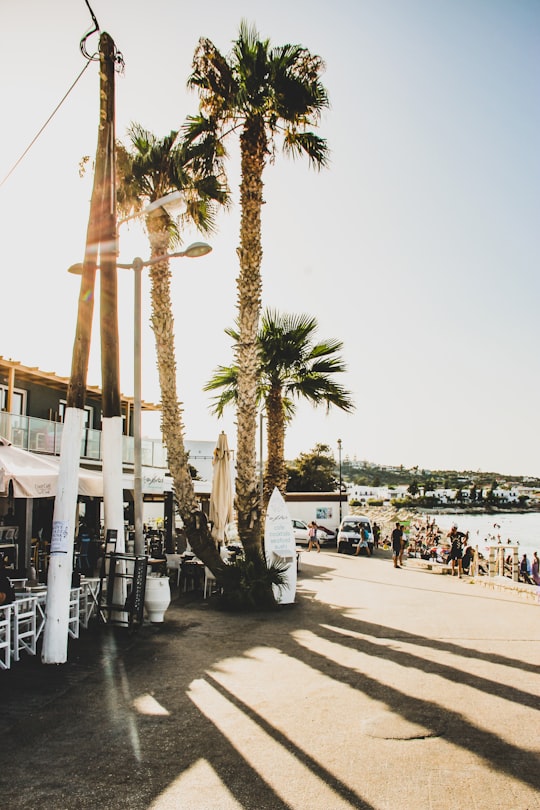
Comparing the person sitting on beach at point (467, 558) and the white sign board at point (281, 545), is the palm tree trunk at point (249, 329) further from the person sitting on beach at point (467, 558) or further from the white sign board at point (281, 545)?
the person sitting on beach at point (467, 558)

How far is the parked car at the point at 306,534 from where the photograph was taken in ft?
101

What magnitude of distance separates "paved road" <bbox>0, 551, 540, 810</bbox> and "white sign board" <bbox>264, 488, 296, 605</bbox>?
1674 millimetres

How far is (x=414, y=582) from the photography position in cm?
1727

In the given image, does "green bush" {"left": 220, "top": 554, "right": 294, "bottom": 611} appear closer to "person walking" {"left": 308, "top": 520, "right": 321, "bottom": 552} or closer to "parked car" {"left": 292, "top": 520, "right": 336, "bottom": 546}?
"person walking" {"left": 308, "top": 520, "right": 321, "bottom": 552}

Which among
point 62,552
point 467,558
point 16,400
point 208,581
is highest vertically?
point 16,400

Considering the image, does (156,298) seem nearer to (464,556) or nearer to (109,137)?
(109,137)

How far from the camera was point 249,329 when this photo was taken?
41.8 ft

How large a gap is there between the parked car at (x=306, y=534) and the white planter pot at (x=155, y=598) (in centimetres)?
2019

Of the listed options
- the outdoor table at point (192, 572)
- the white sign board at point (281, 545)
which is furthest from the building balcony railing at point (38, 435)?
the white sign board at point (281, 545)

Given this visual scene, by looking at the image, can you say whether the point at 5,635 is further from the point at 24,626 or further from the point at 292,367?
the point at 292,367

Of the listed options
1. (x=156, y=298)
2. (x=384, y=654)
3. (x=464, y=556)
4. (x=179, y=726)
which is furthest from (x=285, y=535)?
(x=464, y=556)

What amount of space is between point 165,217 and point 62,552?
8592 millimetres

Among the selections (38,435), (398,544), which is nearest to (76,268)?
(38,435)

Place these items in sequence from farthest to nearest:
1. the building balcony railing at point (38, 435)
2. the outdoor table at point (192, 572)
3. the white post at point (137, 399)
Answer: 1. the building balcony railing at point (38, 435)
2. the outdoor table at point (192, 572)
3. the white post at point (137, 399)
